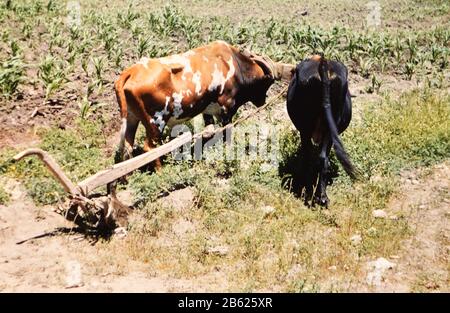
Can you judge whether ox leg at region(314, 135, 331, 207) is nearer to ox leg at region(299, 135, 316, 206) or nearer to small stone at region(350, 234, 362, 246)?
ox leg at region(299, 135, 316, 206)

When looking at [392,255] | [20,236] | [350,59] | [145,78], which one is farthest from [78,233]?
[350,59]

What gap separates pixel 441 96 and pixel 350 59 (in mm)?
2898

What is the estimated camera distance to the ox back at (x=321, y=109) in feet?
21.0

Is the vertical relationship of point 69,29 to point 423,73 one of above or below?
above

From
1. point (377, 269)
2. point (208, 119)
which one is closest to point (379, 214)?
point (377, 269)

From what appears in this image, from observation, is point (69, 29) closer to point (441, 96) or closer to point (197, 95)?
point (197, 95)

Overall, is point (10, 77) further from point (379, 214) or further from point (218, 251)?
point (379, 214)

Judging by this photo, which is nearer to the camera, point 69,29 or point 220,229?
point 220,229

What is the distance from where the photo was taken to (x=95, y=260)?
537cm

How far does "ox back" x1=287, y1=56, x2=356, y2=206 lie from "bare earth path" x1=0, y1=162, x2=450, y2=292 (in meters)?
1.14

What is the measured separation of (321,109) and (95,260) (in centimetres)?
361

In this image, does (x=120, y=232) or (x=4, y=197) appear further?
(x=4, y=197)

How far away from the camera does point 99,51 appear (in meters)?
11.6
